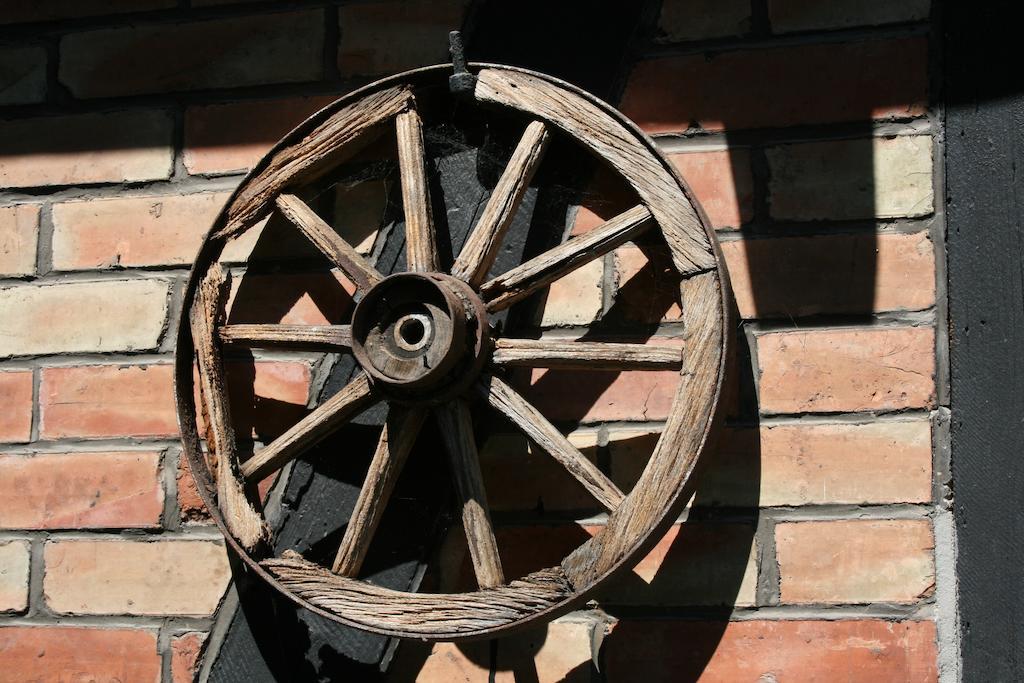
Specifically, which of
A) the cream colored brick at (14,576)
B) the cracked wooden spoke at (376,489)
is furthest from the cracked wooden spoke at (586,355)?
the cream colored brick at (14,576)

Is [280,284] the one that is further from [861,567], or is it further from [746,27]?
[861,567]

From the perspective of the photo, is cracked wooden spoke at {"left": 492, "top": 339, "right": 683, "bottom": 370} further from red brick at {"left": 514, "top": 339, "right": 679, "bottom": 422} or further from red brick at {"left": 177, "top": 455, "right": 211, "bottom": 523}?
red brick at {"left": 177, "top": 455, "right": 211, "bottom": 523}

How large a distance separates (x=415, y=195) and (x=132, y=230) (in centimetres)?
47

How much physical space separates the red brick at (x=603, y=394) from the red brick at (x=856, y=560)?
22cm

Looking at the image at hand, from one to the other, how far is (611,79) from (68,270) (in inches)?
31.8

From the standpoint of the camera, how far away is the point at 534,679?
1.32m

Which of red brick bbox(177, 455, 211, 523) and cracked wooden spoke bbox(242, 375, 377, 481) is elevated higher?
cracked wooden spoke bbox(242, 375, 377, 481)

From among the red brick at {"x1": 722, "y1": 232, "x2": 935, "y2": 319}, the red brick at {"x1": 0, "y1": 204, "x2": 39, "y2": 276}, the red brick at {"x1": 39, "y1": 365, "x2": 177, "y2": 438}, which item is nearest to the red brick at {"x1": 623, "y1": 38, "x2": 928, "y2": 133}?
the red brick at {"x1": 722, "y1": 232, "x2": 935, "y2": 319}

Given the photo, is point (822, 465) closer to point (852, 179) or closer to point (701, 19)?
point (852, 179)

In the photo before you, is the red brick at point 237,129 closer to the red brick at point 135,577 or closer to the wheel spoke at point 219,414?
the wheel spoke at point 219,414

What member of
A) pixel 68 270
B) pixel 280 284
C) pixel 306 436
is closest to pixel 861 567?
pixel 306 436

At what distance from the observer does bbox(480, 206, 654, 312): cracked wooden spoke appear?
4.09 feet

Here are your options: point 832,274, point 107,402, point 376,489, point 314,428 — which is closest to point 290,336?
point 314,428

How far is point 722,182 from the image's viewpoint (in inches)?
54.5
